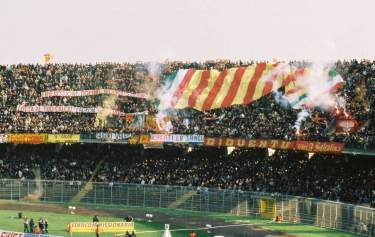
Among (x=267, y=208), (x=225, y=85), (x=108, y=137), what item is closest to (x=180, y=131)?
(x=225, y=85)

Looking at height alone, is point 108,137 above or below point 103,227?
above

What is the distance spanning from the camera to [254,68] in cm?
6956

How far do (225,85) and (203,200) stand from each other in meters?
12.4

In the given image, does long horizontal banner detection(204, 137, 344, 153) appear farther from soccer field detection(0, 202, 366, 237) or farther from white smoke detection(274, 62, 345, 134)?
soccer field detection(0, 202, 366, 237)

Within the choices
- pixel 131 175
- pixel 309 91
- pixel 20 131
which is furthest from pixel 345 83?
pixel 20 131

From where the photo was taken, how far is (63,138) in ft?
248

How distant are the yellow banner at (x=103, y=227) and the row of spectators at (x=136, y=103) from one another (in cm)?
1631

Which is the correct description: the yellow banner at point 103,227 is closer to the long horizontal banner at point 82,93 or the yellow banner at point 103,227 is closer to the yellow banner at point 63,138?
the yellow banner at point 63,138

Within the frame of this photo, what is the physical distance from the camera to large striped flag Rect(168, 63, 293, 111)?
68.1 m

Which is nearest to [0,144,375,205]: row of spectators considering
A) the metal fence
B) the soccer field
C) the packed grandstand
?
the packed grandstand

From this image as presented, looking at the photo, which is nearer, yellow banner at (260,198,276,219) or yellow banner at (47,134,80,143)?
yellow banner at (260,198,276,219)

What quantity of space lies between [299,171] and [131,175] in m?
17.0

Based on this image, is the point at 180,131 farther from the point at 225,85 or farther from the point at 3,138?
the point at 3,138

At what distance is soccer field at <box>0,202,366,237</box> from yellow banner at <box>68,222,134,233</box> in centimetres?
36
